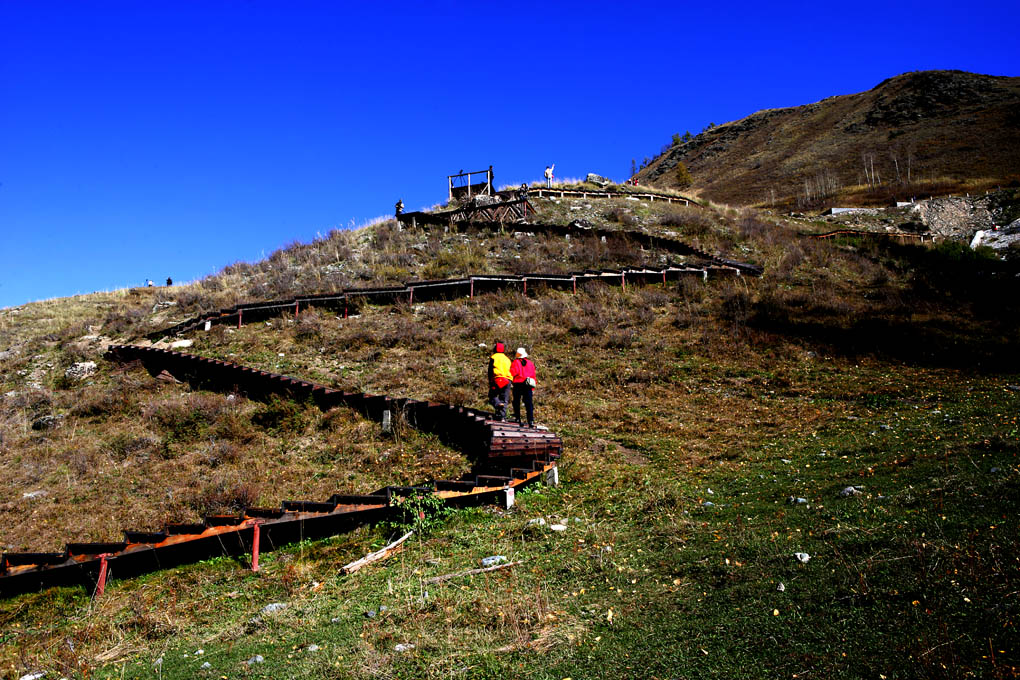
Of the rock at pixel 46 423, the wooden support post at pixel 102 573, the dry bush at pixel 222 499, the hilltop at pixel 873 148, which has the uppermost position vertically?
the hilltop at pixel 873 148

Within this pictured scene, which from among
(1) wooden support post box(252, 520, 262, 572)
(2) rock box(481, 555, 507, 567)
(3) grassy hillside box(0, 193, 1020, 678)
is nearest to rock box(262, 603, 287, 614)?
(3) grassy hillside box(0, 193, 1020, 678)

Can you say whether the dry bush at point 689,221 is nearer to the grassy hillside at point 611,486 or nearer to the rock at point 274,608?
the grassy hillside at point 611,486

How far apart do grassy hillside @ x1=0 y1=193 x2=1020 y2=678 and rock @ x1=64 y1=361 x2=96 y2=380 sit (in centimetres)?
38

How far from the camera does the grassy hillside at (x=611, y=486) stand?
5203 mm

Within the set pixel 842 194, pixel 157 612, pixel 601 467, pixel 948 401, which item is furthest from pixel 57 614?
pixel 842 194

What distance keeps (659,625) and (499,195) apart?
35684 mm

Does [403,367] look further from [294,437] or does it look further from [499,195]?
[499,195]

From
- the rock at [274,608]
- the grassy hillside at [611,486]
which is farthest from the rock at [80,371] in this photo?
the rock at [274,608]

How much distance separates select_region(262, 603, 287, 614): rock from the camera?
6.72 metres

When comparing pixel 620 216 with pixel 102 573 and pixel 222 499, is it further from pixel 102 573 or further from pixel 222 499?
pixel 102 573

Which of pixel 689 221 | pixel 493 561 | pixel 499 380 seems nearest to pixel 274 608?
pixel 493 561

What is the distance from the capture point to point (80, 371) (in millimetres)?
20594

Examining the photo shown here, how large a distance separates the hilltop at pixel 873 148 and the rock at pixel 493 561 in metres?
47.3

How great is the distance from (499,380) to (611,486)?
140 inches
